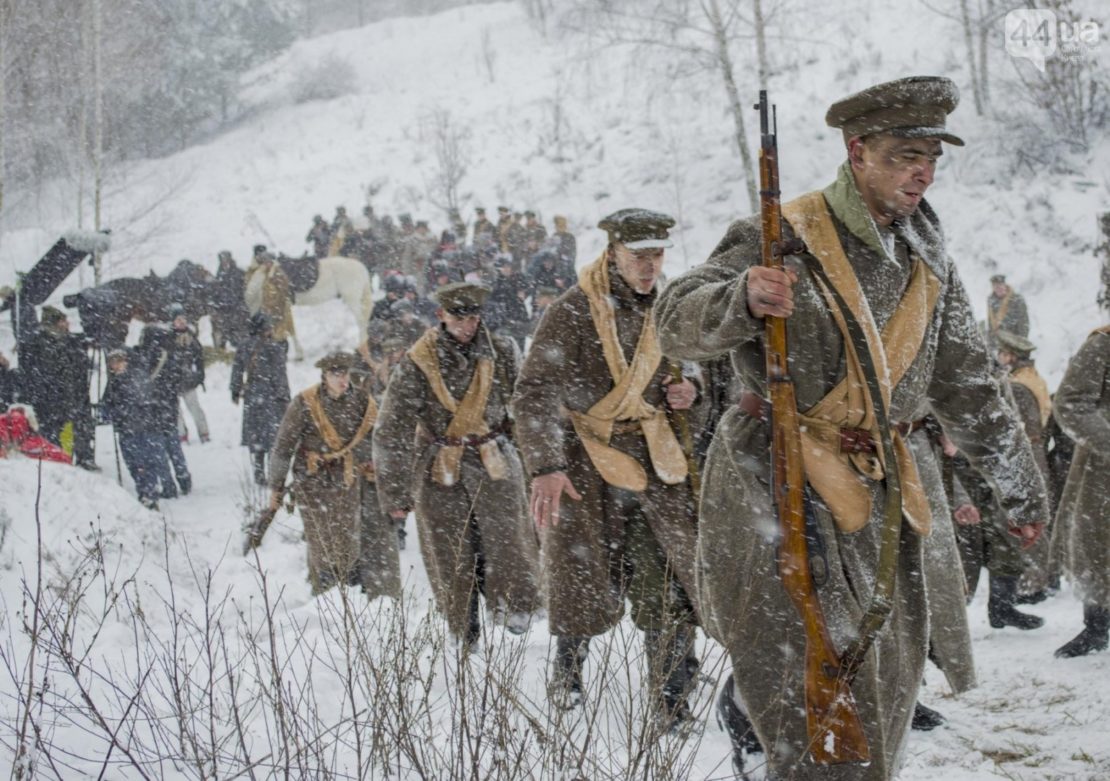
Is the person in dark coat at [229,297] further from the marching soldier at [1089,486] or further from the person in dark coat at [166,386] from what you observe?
the marching soldier at [1089,486]

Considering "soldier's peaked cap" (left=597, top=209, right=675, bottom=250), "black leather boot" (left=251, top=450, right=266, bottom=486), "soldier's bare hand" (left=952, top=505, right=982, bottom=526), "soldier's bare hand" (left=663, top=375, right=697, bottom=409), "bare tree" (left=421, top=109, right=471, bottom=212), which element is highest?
"bare tree" (left=421, top=109, right=471, bottom=212)

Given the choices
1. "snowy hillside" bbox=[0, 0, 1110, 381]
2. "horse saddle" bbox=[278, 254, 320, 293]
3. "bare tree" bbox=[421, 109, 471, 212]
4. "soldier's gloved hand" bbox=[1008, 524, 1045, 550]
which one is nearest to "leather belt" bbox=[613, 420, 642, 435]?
"soldier's gloved hand" bbox=[1008, 524, 1045, 550]

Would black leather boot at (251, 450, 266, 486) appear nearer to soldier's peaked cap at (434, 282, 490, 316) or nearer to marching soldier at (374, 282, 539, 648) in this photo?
marching soldier at (374, 282, 539, 648)

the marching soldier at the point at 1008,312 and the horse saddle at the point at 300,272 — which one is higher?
the horse saddle at the point at 300,272

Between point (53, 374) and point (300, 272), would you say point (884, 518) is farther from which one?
point (300, 272)

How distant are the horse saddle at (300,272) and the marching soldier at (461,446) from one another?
47.9ft

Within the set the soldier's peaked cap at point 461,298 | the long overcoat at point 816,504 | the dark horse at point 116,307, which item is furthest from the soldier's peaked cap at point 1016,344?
the dark horse at point 116,307

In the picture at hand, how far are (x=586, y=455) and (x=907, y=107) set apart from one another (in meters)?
2.22

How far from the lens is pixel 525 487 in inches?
239

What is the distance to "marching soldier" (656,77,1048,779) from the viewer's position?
8.95 ft

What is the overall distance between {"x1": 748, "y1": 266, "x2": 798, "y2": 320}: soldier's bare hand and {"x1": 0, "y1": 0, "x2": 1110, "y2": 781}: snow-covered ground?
2.74 ft

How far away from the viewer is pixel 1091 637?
535 centimetres

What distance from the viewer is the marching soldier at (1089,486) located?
16.8 feet

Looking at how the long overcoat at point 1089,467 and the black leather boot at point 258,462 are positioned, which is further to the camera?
the black leather boot at point 258,462
